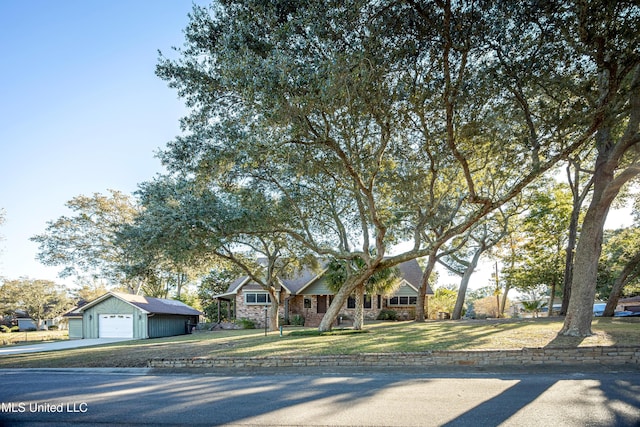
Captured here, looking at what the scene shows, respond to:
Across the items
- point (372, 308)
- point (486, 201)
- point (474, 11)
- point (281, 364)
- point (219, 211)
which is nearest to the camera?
point (474, 11)

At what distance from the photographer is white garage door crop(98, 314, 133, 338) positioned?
83.7ft

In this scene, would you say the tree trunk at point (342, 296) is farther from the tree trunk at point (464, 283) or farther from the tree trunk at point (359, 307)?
the tree trunk at point (464, 283)

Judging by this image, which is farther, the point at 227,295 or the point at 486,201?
the point at 227,295

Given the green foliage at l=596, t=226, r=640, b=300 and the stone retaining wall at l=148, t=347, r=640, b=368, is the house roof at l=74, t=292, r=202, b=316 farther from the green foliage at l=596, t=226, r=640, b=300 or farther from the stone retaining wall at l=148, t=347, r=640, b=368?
the green foliage at l=596, t=226, r=640, b=300

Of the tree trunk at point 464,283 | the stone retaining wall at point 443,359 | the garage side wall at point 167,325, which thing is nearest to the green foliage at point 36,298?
the garage side wall at point 167,325

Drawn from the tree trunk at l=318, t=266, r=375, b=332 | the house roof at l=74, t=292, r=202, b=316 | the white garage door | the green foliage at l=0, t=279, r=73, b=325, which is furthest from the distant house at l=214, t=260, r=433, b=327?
the green foliage at l=0, t=279, r=73, b=325

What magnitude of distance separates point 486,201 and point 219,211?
10.1 m

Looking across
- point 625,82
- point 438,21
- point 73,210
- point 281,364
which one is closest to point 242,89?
point 438,21

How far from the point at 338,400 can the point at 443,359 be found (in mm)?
4200

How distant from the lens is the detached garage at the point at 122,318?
25.2 meters

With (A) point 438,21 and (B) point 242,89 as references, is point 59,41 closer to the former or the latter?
(B) point 242,89

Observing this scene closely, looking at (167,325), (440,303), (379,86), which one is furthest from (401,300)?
(379,86)

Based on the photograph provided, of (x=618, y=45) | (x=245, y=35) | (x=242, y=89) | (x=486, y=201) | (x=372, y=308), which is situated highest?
(x=245, y=35)

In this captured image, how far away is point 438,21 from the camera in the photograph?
372 inches
